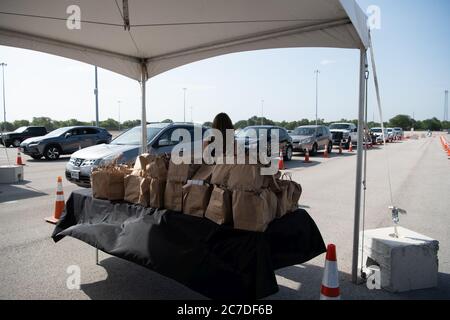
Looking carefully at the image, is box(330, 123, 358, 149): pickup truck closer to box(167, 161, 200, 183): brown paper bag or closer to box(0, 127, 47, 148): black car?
box(0, 127, 47, 148): black car

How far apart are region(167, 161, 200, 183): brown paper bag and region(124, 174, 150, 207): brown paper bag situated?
0.32m

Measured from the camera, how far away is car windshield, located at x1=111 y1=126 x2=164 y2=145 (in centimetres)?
916

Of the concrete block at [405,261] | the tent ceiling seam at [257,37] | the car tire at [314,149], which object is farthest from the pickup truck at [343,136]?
the concrete block at [405,261]

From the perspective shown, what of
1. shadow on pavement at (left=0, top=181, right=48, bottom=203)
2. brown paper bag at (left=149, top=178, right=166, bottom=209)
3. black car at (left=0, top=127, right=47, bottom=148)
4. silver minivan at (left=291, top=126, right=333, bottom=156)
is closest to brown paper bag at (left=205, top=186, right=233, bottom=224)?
brown paper bag at (left=149, top=178, right=166, bottom=209)

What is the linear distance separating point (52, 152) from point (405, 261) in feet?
55.1

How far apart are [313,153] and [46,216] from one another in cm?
1622

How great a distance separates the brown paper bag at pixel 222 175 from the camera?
9.83 feet

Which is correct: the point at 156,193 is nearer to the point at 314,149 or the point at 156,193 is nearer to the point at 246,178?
the point at 246,178

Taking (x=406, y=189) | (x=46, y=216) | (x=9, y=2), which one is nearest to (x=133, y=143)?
(x=46, y=216)

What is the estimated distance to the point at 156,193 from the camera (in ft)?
11.1

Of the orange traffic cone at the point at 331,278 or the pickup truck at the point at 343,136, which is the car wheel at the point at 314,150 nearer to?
the pickup truck at the point at 343,136

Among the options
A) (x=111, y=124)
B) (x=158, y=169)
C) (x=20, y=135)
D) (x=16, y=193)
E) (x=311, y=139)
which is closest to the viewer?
(x=158, y=169)

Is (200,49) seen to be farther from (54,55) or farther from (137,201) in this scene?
(137,201)

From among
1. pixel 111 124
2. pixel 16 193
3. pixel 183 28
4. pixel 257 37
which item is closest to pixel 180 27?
pixel 183 28
